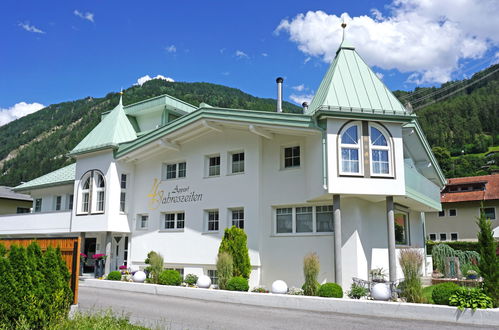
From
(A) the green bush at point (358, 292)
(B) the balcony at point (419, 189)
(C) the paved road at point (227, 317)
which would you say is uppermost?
(B) the balcony at point (419, 189)

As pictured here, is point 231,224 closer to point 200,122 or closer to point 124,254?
point 200,122

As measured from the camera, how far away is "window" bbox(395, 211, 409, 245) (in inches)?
795

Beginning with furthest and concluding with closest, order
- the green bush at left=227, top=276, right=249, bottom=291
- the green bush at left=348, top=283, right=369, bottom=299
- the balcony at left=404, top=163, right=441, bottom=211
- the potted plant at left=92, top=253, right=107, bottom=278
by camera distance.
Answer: the potted plant at left=92, top=253, right=107, bottom=278
the balcony at left=404, top=163, right=441, bottom=211
the green bush at left=227, top=276, right=249, bottom=291
the green bush at left=348, top=283, right=369, bottom=299

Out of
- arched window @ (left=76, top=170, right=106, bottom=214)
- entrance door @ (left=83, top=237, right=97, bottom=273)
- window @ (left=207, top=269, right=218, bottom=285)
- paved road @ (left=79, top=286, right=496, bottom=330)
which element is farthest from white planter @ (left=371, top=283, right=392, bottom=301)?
entrance door @ (left=83, top=237, right=97, bottom=273)

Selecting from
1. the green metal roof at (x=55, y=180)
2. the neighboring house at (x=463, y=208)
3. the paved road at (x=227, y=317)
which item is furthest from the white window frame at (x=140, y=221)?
the neighboring house at (x=463, y=208)

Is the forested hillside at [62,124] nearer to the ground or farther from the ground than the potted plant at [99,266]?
farther from the ground

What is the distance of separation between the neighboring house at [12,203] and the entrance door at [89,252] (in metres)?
12.4

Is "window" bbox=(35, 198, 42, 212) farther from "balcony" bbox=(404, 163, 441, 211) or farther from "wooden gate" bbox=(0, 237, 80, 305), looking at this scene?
"balcony" bbox=(404, 163, 441, 211)

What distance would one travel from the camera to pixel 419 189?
18766mm

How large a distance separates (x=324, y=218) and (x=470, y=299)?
23.3 ft

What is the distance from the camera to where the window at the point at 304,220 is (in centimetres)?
1727

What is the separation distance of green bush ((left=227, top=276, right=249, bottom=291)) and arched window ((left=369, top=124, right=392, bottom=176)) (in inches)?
236

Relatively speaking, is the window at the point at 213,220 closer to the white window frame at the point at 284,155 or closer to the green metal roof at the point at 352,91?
the white window frame at the point at 284,155

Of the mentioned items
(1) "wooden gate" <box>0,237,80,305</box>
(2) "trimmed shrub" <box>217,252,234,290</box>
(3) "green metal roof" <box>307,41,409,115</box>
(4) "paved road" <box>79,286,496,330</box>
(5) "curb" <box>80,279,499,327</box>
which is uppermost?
(3) "green metal roof" <box>307,41,409,115</box>
